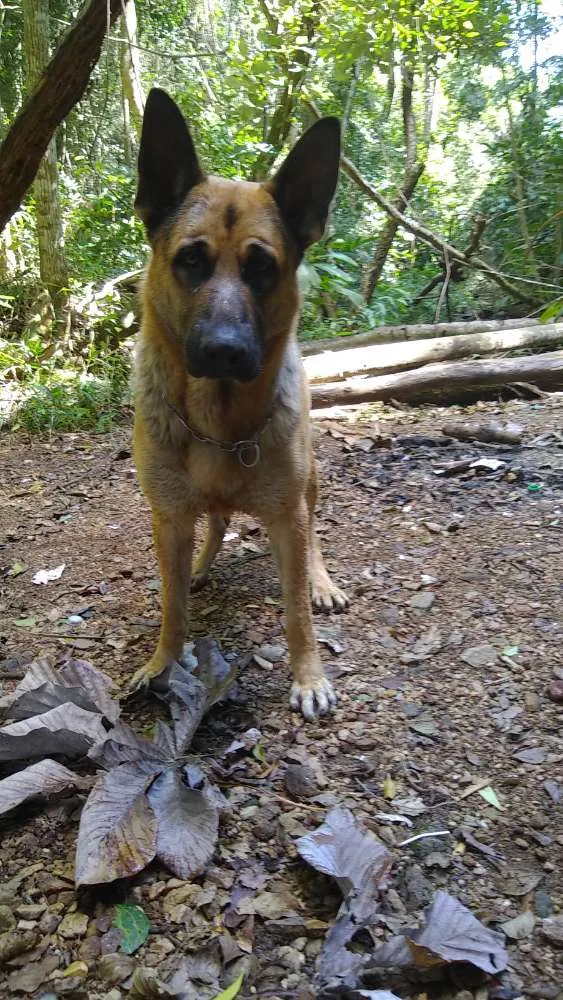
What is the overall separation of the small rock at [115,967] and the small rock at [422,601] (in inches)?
79.9

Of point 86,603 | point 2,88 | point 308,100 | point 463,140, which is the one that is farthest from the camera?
point 463,140

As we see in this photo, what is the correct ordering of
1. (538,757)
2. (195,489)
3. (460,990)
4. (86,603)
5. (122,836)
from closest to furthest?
(460,990) < (122,836) < (538,757) < (195,489) < (86,603)

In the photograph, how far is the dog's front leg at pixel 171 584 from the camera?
115 inches

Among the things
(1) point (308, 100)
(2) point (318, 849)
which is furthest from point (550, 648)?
(1) point (308, 100)

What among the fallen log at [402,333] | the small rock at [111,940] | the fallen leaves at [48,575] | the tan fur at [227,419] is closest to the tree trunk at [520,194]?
the fallen log at [402,333]

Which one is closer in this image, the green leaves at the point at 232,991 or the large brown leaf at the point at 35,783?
the green leaves at the point at 232,991

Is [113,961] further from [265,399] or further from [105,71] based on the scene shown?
[105,71]

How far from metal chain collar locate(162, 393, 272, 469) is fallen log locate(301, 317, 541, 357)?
4.98 meters

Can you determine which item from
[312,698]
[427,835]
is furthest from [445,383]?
[427,835]

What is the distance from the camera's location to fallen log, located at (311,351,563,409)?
6426 millimetres

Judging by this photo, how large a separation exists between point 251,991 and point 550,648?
1845 mm

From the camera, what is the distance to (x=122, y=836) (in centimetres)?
190

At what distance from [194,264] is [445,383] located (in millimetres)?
4324

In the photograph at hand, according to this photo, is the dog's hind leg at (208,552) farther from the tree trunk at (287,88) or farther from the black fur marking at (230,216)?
the tree trunk at (287,88)
